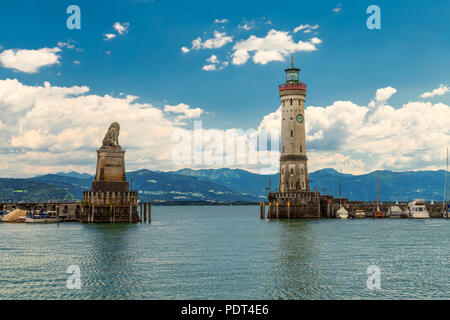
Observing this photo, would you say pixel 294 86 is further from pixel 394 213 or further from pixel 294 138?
pixel 394 213

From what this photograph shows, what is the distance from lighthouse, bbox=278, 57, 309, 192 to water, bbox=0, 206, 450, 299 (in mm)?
41811

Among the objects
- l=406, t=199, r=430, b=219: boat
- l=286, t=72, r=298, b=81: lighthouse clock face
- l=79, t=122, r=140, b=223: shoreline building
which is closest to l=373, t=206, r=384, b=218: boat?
l=406, t=199, r=430, b=219: boat

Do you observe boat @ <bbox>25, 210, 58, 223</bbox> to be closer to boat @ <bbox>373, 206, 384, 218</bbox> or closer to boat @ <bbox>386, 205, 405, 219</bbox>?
boat @ <bbox>373, 206, 384, 218</bbox>

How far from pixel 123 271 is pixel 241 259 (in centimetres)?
1362

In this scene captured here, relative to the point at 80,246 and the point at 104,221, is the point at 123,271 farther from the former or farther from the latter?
the point at 104,221

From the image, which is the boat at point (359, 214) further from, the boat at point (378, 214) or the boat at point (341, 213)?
the boat at point (341, 213)

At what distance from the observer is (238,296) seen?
3603 cm

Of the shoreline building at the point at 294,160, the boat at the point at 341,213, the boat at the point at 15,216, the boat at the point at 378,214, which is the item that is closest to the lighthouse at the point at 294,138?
the shoreline building at the point at 294,160

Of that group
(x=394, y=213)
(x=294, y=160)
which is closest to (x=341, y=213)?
(x=394, y=213)

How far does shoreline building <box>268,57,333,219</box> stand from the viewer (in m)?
118

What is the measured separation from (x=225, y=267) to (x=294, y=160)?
241 ft

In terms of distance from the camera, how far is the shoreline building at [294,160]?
388ft

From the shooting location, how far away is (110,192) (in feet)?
344
